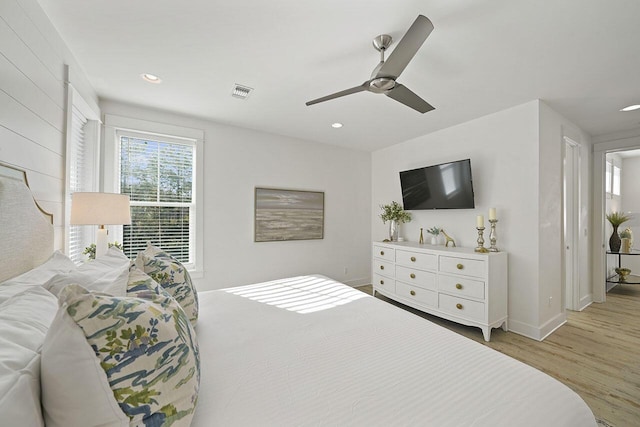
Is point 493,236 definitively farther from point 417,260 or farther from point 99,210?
point 99,210

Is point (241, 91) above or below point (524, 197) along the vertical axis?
above

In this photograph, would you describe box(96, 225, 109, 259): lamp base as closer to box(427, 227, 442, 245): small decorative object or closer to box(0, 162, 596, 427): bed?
box(0, 162, 596, 427): bed

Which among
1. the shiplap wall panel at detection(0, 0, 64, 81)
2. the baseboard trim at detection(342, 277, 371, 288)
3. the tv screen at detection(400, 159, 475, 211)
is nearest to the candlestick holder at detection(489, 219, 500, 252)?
the tv screen at detection(400, 159, 475, 211)

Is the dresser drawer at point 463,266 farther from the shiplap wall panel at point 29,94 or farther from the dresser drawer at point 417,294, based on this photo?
the shiplap wall panel at point 29,94

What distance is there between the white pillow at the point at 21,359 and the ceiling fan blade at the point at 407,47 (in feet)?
6.43

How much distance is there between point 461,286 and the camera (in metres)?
2.91

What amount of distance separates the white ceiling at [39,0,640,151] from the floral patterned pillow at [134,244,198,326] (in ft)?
5.08

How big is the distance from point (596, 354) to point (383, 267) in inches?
89.3

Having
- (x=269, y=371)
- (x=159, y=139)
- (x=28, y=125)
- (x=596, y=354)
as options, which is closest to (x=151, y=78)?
(x=159, y=139)

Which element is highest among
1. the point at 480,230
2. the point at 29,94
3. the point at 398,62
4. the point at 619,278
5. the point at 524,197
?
the point at 398,62

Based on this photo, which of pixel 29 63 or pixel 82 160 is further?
pixel 82 160

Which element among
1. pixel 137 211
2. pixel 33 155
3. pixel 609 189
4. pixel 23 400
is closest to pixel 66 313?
pixel 23 400

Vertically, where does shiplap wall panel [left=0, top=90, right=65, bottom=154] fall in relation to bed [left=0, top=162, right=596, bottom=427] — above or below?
above

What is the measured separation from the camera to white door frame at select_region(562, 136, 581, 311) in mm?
3561
